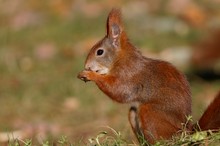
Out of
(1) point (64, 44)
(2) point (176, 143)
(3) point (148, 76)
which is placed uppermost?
(1) point (64, 44)

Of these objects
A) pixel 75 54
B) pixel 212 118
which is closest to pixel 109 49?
pixel 212 118

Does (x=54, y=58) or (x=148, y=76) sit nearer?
(x=148, y=76)

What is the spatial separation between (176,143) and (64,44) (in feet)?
23.2

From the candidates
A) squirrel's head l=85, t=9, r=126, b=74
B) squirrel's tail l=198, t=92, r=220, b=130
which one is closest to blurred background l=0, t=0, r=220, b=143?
squirrel's head l=85, t=9, r=126, b=74

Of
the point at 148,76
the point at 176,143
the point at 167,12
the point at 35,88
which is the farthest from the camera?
the point at 167,12

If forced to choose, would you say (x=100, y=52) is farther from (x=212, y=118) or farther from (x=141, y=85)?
(x=212, y=118)

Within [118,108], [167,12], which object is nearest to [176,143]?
[118,108]

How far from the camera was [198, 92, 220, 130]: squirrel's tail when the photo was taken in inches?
194

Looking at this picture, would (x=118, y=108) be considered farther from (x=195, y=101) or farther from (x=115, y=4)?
(x=115, y=4)

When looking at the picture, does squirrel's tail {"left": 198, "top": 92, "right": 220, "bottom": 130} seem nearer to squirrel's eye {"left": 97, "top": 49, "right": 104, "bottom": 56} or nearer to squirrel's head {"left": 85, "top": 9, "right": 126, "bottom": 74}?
squirrel's head {"left": 85, "top": 9, "right": 126, "bottom": 74}

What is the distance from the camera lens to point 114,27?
18.6 ft

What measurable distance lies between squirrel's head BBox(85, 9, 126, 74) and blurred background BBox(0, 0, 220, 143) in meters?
0.86

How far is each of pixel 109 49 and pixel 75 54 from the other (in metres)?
5.51

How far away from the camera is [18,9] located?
13250 mm
